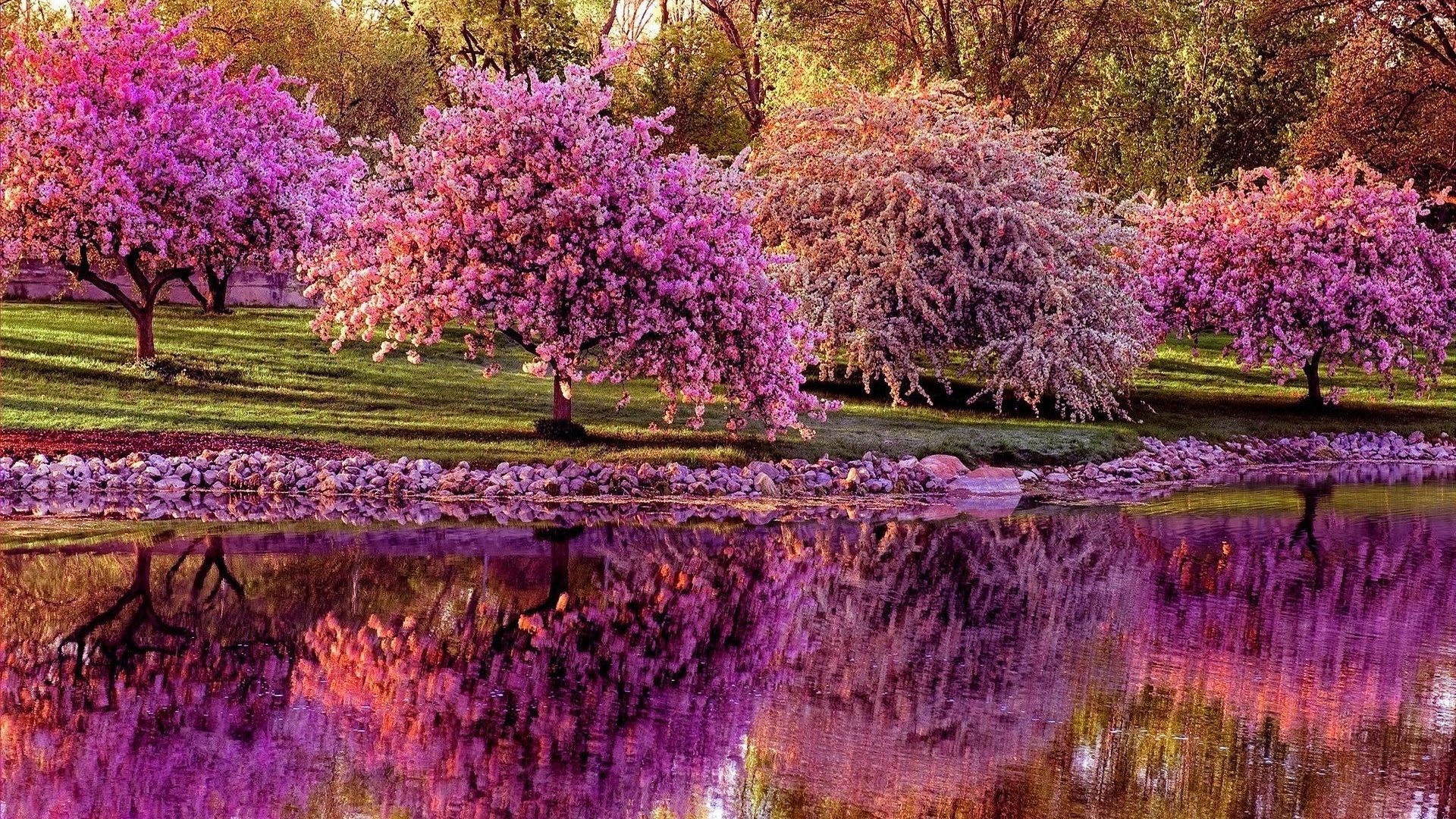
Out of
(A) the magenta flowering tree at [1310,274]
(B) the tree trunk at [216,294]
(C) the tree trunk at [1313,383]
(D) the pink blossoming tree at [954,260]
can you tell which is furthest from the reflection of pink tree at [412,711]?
(C) the tree trunk at [1313,383]

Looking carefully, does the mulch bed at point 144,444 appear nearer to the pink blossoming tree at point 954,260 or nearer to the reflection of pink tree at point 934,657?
the reflection of pink tree at point 934,657

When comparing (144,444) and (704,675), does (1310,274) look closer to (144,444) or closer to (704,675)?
(144,444)

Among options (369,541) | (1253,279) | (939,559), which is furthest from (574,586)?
(1253,279)

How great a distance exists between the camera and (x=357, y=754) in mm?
10461

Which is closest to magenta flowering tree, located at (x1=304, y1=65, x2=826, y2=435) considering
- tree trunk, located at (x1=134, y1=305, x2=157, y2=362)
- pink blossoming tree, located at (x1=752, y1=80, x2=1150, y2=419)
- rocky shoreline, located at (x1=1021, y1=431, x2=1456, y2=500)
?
rocky shoreline, located at (x1=1021, y1=431, x2=1456, y2=500)

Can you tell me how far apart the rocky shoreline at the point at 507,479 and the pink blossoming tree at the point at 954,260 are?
4.78 m

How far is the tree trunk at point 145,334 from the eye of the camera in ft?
96.9

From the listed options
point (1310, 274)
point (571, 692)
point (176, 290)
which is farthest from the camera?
point (176, 290)

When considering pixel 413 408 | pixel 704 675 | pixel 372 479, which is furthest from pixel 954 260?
pixel 704 675

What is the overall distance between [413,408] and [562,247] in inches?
237

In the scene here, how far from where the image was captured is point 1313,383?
1476 inches

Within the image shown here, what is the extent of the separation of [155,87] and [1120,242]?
18.8 meters

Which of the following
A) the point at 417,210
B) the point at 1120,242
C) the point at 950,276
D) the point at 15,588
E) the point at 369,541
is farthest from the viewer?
the point at 1120,242

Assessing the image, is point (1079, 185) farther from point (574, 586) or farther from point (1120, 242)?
point (574, 586)
